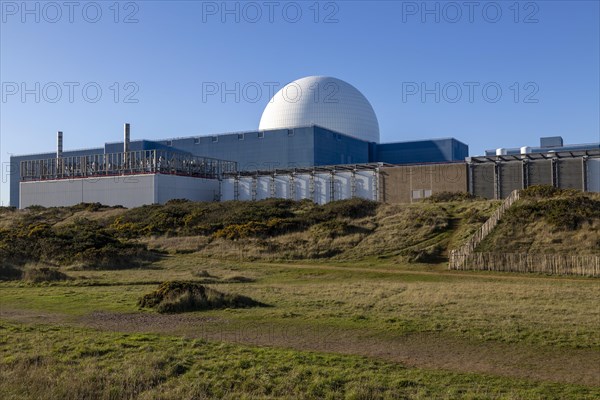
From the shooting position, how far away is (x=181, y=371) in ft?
35.9

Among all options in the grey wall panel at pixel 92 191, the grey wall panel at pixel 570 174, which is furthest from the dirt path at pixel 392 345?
the grey wall panel at pixel 92 191

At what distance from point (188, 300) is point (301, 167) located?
212ft

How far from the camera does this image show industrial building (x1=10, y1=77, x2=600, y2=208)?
199 ft

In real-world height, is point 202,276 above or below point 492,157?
below

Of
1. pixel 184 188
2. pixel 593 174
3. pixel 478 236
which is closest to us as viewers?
pixel 478 236

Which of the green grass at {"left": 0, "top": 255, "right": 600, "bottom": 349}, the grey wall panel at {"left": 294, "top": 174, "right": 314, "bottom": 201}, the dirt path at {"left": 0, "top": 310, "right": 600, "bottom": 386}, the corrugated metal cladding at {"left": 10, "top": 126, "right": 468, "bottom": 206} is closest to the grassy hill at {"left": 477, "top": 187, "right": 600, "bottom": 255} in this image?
the green grass at {"left": 0, "top": 255, "right": 600, "bottom": 349}

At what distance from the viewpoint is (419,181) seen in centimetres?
6344

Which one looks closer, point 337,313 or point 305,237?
point 337,313

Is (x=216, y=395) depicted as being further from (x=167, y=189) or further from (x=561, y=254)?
Result: (x=167, y=189)

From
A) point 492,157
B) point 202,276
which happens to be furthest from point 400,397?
point 492,157

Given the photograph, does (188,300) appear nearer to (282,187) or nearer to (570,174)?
(570,174)

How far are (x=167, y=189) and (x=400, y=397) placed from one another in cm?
6232

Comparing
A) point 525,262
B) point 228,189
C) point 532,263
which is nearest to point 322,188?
point 228,189

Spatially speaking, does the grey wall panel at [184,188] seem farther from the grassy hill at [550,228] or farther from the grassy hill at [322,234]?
the grassy hill at [550,228]
